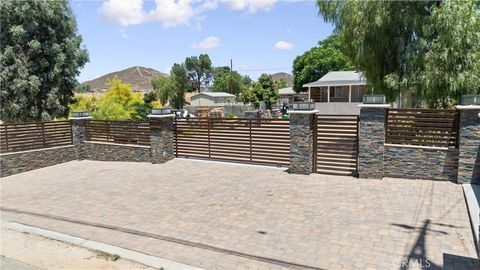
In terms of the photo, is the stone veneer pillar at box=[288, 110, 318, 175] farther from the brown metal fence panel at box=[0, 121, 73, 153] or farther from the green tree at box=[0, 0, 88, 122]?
the green tree at box=[0, 0, 88, 122]

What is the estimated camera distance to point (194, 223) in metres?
6.63

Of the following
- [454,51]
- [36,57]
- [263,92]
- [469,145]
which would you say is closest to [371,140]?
[469,145]

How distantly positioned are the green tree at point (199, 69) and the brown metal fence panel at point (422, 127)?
68.6 meters

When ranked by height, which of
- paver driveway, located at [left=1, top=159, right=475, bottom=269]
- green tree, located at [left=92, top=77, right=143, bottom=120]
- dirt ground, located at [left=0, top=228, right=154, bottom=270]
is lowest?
dirt ground, located at [left=0, top=228, right=154, bottom=270]

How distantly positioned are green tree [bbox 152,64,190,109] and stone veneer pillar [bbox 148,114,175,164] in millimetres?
52566

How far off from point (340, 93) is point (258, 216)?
86.3 ft

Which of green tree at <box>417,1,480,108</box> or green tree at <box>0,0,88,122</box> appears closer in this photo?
green tree at <box>417,1,480,108</box>

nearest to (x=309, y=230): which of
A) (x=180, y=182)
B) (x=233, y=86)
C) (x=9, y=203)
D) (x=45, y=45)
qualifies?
(x=180, y=182)

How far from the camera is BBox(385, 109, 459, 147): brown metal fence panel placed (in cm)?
833

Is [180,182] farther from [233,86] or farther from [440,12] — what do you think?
[233,86]

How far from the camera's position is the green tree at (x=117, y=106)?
18516mm

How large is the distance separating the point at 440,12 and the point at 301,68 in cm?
3794

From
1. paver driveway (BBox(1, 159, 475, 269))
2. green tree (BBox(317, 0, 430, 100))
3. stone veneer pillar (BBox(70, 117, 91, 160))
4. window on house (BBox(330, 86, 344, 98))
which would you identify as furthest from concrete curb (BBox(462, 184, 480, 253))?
window on house (BBox(330, 86, 344, 98))

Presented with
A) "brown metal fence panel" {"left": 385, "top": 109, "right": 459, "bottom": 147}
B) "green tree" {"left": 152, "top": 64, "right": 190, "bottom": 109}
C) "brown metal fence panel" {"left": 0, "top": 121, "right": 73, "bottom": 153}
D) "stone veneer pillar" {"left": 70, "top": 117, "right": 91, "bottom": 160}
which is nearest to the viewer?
"brown metal fence panel" {"left": 385, "top": 109, "right": 459, "bottom": 147}
